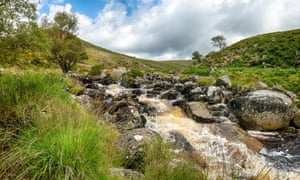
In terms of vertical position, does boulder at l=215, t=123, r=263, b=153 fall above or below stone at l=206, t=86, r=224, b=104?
below

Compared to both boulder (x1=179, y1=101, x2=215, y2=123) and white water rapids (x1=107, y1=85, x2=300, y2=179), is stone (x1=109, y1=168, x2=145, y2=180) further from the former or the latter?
boulder (x1=179, y1=101, x2=215, y2=123)

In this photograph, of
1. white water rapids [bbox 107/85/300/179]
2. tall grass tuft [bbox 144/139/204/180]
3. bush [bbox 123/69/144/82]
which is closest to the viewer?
tall grass tuft [bbox 144/139/204/180]

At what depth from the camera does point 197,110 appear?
9117mm

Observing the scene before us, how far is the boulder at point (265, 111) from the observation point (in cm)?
746

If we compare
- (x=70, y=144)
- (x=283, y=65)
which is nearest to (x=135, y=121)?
(x=70, y=144)

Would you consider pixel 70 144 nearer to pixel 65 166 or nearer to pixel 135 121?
pixel 65 166

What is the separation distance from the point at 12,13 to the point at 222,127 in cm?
838

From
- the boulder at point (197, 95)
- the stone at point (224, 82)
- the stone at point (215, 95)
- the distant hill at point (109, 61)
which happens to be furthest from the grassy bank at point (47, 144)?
the distant hill at point (109, 61)

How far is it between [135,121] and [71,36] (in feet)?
79.7

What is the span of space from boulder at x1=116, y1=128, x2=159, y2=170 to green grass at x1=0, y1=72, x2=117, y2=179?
0.56 metres

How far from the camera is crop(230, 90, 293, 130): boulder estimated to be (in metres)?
7.46

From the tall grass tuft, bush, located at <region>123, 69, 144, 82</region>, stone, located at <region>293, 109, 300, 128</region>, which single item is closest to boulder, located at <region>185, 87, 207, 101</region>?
stone, located at <region>293, 109, 300, 128</region>

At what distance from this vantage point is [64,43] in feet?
79.9

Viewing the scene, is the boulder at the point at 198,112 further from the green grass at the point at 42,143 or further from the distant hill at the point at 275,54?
the distant hill at the point at 275,54
